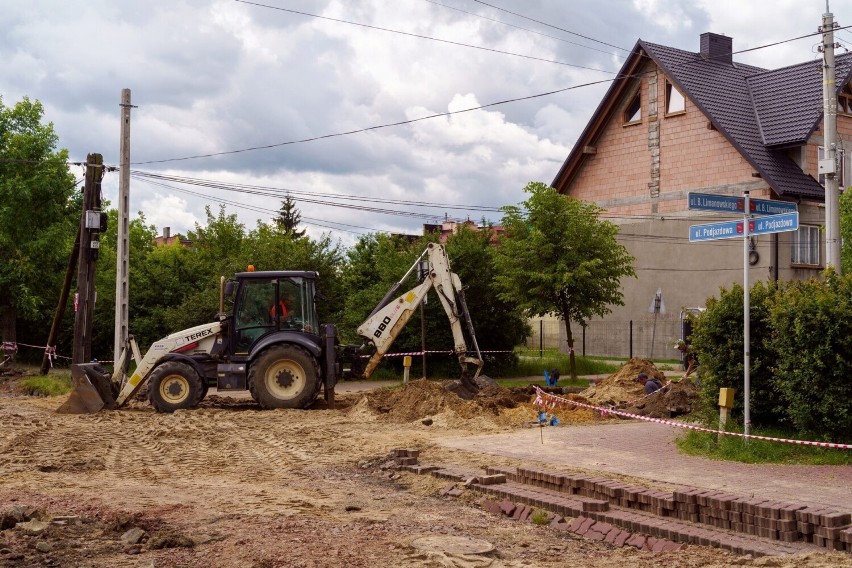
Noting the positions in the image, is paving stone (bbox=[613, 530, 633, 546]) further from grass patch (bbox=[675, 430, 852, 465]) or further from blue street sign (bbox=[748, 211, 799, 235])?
blue street sign (bbox=[748, 211, 799, 235])

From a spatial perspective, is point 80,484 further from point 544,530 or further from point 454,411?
point 454,411

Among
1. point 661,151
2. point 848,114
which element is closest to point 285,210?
point 661,151

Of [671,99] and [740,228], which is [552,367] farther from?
[740,228]

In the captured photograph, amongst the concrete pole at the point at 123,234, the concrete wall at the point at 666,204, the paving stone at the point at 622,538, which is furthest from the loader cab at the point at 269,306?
the concrete wall at the point at 666,204

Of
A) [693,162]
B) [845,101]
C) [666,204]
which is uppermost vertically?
[845,101]

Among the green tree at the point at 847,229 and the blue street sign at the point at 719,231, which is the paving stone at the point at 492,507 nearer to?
the blue street sign at the point at 719,231

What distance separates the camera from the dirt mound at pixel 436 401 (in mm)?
18984

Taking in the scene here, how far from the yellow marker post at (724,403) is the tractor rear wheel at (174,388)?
36.1ft

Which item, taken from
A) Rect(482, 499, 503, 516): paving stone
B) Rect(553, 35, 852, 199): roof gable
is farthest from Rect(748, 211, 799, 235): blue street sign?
Rect(553, 35, 852, 199): roof gable

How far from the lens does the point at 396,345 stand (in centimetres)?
3028

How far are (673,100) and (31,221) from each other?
24668 millimetres

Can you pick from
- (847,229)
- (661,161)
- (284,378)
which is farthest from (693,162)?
(284,378)

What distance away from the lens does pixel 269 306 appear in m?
20.3

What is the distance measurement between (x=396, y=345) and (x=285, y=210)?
96.1 ft
